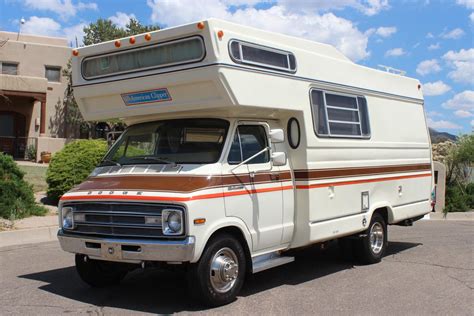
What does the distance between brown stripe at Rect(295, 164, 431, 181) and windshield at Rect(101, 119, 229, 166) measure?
1356mm

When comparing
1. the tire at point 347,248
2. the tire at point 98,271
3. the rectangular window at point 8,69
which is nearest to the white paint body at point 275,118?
the tire at point 347,248

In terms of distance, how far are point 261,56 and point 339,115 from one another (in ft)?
6.50

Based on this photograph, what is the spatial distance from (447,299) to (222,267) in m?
2.81

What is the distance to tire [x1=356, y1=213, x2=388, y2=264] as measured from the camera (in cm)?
848

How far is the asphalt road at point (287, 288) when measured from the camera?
6012 millimetres

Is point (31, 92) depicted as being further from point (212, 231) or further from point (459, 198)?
point (212, 231)

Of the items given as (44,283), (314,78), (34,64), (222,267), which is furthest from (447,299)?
(34,64)

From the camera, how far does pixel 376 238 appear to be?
29.3ft

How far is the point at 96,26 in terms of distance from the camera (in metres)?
31.5

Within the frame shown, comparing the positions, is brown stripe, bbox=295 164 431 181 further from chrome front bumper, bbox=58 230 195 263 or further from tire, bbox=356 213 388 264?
chrome front bumper, bbox=58 230 195 263

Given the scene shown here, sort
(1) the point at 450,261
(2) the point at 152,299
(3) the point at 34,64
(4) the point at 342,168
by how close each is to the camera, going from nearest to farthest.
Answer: (2) the point at 152,299
(4) the point at 342,168
(1) the point at 450,261
(3) the point at 34,64

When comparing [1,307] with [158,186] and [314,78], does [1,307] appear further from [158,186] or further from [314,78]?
[314,78]

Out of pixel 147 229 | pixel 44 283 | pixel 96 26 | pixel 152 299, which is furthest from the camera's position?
pixel 96 26

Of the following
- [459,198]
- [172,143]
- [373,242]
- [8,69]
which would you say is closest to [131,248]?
[172,143]
